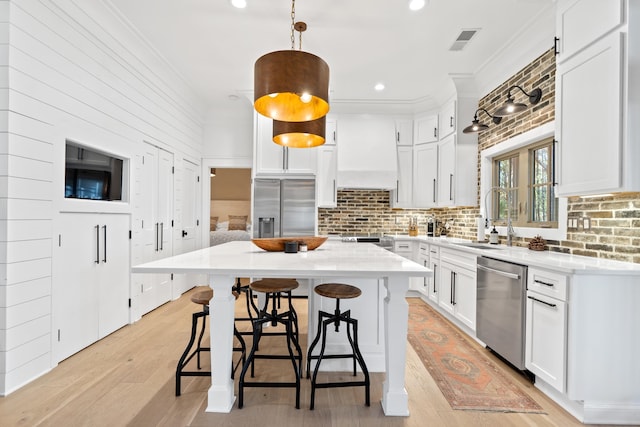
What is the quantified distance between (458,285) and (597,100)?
205 cm

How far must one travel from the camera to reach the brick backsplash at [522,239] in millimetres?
2209

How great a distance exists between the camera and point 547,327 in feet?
6.92

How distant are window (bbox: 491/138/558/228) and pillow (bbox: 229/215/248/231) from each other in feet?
19.3

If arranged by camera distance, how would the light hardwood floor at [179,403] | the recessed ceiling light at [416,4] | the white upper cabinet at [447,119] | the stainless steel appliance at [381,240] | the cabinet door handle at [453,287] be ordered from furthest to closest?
the stainless steel appliance at [381,240] < the white upper cabinet at [447,119] < the cabinet door handle at [453,287] < the recessed ceiling light at [416,4] < the light hardwood floor at [179,403]

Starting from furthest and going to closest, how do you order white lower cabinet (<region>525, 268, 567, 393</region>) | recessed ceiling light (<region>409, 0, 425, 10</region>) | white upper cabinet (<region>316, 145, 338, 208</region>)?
white upper cabinet (<region>316, 145, 338, 208</region>)
recessed ceiling light (<region>409, 0, 425, 10</region>)
white lower cabinet (<region>525, 268, 567, 393</region>)

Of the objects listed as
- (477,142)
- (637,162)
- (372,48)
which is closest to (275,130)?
(372,48)

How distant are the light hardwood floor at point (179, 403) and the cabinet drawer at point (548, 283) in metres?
0.72

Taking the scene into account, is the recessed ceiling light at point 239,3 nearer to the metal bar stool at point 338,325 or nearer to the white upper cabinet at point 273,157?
the white upper cabinet at point 273,157

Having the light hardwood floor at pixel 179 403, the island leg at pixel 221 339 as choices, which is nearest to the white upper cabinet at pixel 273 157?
the light hardwood floor at pixel 179 403

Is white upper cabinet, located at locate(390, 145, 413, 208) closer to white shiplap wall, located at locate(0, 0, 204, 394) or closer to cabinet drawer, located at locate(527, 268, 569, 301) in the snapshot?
cabinet drawer, located at locate(527, 268, 569, 301)

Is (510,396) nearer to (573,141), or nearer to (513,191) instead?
(573,141)

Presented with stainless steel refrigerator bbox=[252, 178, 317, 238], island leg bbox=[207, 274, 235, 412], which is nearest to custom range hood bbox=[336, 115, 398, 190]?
A: stainless steel refrigerator bbox=[252, 178, 317, 238]

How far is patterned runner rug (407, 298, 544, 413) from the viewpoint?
208 cm

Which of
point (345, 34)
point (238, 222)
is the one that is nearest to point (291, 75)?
point (345, 34)
